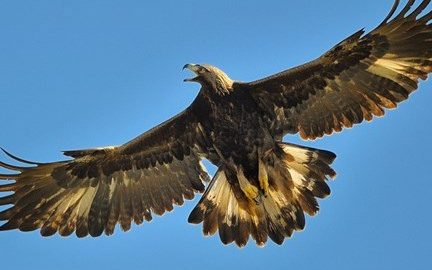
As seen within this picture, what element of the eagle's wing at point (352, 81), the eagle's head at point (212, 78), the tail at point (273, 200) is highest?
the eagle's head at point (212, 78)

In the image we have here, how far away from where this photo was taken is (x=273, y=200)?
1792cm

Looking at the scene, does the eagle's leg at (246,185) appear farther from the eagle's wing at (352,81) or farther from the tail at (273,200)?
the eagle's wing at (352,81)

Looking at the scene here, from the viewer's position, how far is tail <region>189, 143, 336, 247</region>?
17.6 meters

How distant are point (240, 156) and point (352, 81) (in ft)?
6.48

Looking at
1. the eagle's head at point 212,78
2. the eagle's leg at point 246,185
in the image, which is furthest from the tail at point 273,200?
the eagle's head at point 212,78

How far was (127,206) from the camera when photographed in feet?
61.0

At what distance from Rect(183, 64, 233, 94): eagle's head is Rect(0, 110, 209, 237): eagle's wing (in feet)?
2.01

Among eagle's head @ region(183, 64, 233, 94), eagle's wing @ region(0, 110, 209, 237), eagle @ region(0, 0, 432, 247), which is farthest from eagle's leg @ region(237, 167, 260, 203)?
eagle's head @ region(183, 64, 233, 94)

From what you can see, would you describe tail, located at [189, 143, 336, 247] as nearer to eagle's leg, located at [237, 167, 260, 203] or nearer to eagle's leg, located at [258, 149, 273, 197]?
eagle's leg, located at [258, 149, 273, 197]

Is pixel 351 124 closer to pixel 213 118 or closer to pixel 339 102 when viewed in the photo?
pixel 339 102

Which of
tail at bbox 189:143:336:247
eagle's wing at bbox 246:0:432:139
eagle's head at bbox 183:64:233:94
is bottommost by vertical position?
tail at bbox 189:143:336:247

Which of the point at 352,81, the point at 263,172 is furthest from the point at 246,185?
the point at 352,81

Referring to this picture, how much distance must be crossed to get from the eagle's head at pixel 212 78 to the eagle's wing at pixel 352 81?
0.40 meters

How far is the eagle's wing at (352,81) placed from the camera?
17.2m
